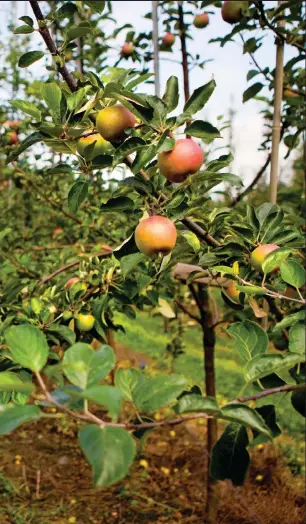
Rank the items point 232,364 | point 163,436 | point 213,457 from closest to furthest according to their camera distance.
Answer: point 213,457 < point 163,436 < point 232,364

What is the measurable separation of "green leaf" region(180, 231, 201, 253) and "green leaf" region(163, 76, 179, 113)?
0.77 ft

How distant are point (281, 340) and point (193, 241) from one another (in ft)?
1.73


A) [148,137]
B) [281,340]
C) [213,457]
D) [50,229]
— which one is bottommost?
[50,229]

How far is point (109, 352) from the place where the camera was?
1.80 ft

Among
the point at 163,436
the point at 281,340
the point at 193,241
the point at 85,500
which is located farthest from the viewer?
the point at 163,436

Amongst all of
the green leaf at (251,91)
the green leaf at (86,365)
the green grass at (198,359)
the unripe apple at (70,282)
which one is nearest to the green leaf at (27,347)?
the green leaf at (86,365)

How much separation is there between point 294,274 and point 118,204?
13.5 inches

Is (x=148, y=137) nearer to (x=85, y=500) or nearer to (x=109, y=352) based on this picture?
(x=109, y=352)

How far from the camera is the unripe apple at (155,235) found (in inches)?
35.5

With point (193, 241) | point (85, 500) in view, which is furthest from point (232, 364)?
point (193, 241)

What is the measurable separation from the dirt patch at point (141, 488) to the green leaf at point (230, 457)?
156 centimetres

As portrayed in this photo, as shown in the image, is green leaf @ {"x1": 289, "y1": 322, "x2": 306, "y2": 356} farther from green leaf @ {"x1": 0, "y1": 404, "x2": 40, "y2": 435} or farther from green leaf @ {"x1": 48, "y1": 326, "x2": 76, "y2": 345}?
green leaf @ {"x1": 48, "y1": 326, "x2": 76, "y2": 345}

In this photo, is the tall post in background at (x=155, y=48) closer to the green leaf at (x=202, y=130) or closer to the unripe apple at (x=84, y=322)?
the unripe apple at (x=84, y=322)

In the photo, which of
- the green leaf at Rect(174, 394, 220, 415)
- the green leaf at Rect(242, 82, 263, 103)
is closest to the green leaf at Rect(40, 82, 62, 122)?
the green leaf at Rect(174, 394, 220, 415)
